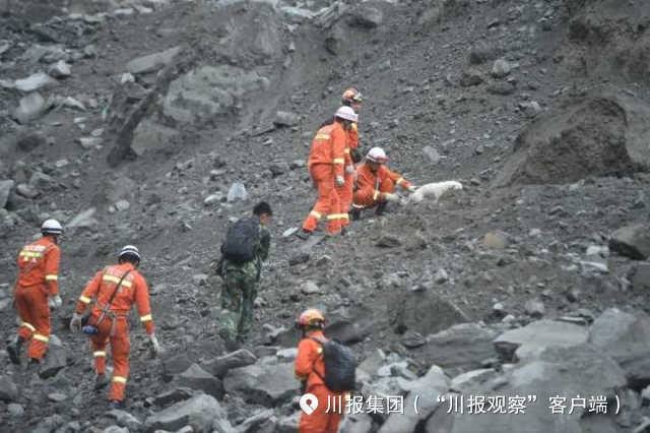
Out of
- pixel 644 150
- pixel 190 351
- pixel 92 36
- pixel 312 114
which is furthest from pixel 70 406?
pixel 92 36

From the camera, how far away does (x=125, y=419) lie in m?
9.45

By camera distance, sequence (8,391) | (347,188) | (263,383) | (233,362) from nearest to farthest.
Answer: (263,383)
(233,362)
(8,391)
(347,188)

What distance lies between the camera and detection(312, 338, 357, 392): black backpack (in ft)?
23.9

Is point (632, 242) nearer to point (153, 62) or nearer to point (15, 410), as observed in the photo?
point (15, 410)

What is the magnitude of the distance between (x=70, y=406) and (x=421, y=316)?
3.69 metres

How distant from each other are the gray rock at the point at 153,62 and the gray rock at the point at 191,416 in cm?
1118

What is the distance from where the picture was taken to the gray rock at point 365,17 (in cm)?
1898

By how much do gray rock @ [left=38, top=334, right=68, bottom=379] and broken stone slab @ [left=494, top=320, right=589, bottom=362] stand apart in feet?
17.0

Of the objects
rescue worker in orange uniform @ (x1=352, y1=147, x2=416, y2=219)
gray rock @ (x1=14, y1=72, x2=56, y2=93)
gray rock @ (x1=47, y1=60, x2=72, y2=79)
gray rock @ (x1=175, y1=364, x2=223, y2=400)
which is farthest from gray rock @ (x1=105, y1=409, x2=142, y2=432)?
gray rock @ (x1=47, y1=60, x2=72, y2=79)

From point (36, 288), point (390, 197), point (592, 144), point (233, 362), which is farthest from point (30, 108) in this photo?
point (592, 144)

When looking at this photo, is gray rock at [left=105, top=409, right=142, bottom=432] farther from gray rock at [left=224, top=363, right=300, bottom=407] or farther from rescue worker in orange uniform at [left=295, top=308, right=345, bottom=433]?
rescue worker in orange uniform at [left=295, top=308, right=345, bottom=433]

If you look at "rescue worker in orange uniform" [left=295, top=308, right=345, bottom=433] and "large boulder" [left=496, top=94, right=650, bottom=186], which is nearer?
"rescue worker in orange uniform" [left=295, top=308, right=345, bottom=433]

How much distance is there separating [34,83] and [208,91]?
183 inches

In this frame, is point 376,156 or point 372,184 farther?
point 372,184
